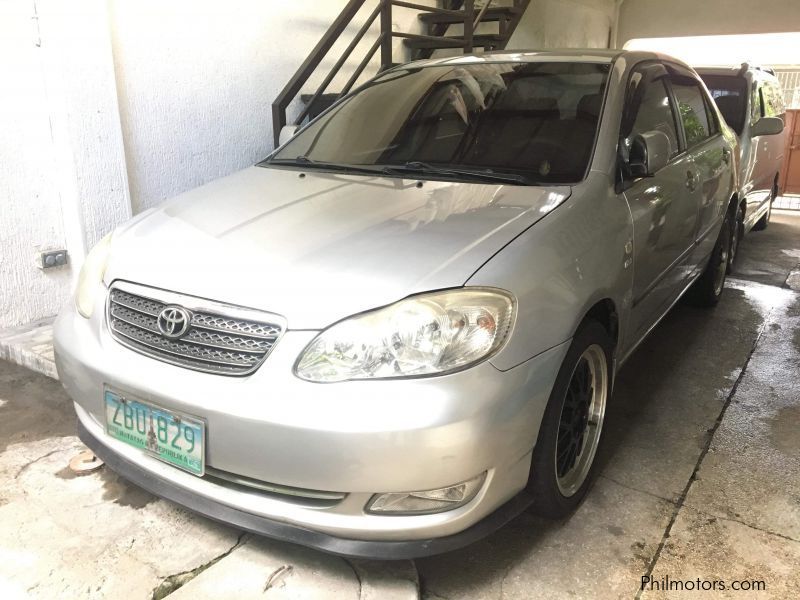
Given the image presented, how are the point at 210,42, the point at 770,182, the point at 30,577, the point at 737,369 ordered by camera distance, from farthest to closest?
the point at 770,182, the point at 210,42, the point at 737,369, the point at 30,577

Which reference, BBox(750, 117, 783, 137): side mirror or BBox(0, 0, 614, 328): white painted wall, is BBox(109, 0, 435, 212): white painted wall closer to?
BBox(0, 0, 614, 328): white painted wall

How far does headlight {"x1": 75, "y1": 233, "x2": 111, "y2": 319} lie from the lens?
206 cm

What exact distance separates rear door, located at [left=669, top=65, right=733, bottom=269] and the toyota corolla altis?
33.2 inches

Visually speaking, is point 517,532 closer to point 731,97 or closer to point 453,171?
point 453,171

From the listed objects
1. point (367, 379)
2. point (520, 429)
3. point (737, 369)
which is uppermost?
point (367, 379)

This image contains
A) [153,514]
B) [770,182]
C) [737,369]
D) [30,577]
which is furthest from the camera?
[770,182]

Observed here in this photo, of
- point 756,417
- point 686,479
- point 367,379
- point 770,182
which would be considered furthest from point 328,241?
point 770,182

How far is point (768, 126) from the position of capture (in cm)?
479

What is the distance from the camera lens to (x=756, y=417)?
2.92 m

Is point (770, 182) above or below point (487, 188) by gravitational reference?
below

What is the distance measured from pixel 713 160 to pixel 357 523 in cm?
287

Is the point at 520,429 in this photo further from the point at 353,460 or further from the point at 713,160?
the point at 713,160

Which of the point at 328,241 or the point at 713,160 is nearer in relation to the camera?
the point at 328,241

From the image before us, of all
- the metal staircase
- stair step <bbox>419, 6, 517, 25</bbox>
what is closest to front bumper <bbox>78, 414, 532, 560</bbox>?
the metal staircase
